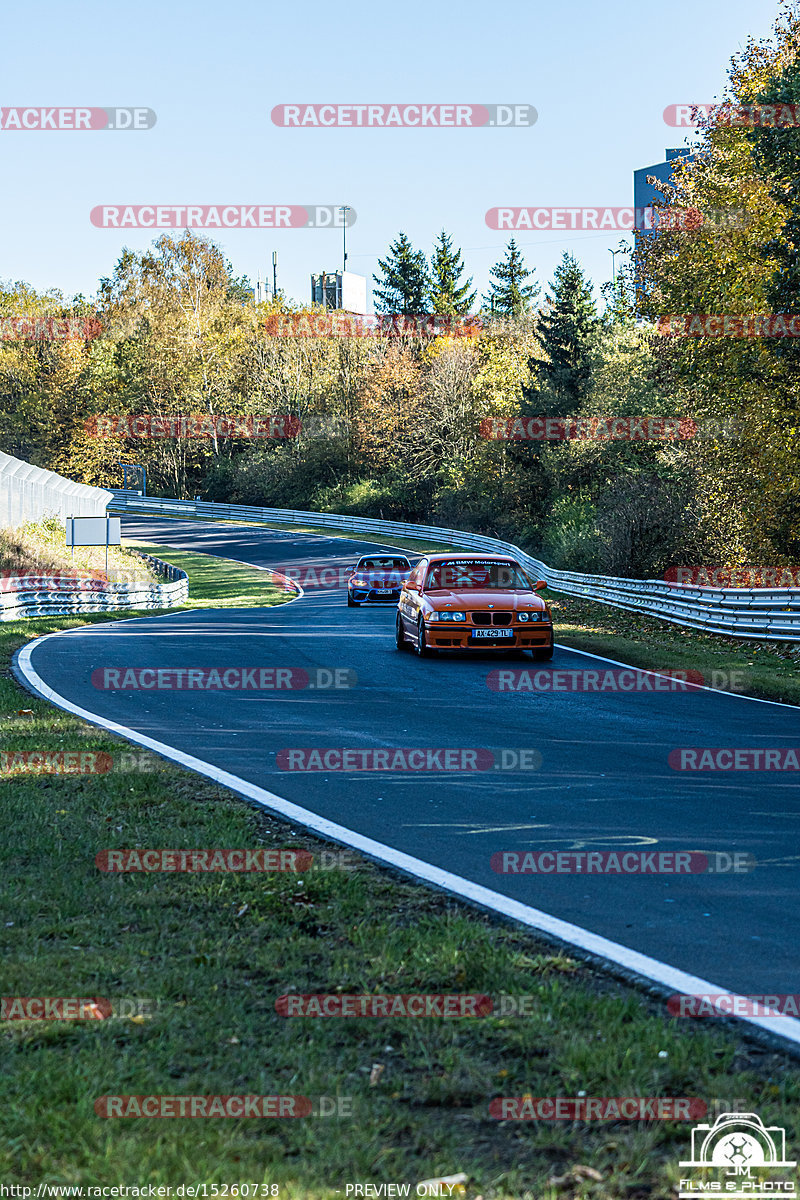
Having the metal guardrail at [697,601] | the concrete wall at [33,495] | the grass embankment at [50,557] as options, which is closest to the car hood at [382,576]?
the metal guardrail at [697,601]

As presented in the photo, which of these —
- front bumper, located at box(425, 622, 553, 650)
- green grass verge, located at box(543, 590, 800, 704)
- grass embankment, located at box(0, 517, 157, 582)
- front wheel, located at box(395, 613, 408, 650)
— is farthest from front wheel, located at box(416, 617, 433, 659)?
grass embankment, located at box(0, 517, 157, 582)

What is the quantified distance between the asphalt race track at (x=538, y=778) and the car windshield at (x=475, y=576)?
1162 mm

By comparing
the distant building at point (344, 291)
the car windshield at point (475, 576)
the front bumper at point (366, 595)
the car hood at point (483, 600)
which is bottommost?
the front bumper at point (366, 595)

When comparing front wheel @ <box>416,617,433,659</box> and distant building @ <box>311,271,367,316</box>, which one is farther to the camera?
distant building @ <box>311,271,367,316</box>

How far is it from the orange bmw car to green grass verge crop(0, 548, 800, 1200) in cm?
1098

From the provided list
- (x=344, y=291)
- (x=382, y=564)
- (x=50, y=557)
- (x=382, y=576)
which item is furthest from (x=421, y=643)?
(x=344, y=291)

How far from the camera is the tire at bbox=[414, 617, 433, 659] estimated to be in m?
17.2

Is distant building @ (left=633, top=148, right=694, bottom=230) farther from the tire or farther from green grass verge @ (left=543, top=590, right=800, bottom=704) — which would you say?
the tire

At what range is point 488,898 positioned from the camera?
18.4 feet

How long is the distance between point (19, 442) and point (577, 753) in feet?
261

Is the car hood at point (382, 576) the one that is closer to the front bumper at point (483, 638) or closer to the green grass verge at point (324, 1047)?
the front bumper at point (483, 638)

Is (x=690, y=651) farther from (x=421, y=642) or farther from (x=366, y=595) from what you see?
(x=366, y=595)

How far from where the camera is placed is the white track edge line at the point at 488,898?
14.3 feet

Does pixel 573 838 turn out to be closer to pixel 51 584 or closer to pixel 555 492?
pixel 51 584
